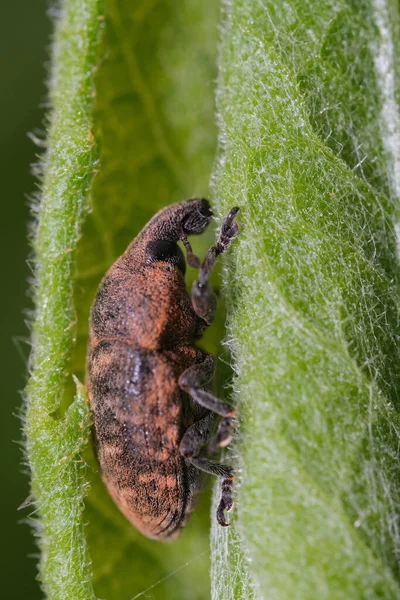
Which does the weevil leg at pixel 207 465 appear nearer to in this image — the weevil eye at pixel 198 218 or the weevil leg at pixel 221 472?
the weevil leg at pixel 221 472

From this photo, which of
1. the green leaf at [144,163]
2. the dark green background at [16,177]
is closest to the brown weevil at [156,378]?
the green leaf at [144,163]

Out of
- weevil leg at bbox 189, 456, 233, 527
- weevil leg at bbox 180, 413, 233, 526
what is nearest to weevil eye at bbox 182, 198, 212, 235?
weevil leg at bbox 180, 413, 233, 526

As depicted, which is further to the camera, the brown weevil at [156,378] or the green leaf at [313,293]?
the brown weevil at [156,378]

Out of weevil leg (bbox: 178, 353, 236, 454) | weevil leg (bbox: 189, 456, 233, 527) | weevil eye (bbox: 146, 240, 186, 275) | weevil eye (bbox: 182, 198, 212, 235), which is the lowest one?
weevil leg (bbox: 189, 456, 233, 527)

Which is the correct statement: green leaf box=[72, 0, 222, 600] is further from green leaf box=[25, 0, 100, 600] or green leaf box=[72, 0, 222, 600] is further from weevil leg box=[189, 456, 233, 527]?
weevil leg box=[189, 456, 233, 527]

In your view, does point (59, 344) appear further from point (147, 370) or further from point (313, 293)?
point (313, 293)

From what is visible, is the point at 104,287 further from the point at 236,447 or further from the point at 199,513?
the point at 199,513
